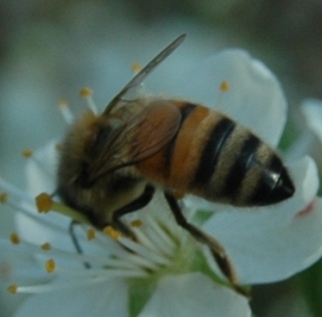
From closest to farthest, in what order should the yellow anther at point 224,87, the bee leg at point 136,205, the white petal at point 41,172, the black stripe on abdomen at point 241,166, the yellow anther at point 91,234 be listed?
the black stripe on abdomen at point 241,166
the bee leg at point 136,205
the yellow anther at point 91,234
the yellow anther at point 224,87
the white petal at point 41,172

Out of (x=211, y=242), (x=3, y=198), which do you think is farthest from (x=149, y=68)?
(x=3, y=198)

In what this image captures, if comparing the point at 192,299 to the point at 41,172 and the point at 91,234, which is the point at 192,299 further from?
the point at 41,172

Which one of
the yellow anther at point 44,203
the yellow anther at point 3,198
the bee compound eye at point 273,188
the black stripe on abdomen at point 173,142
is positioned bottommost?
the bee compound eye at point 273,188

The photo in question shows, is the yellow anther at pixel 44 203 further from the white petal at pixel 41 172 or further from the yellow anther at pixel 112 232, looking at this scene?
the white petal at pixel 41 172

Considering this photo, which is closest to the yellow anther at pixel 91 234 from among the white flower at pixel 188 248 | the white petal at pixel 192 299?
the white flower at pixel 188 248

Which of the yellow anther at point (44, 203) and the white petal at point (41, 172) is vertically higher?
the yellow anther at point (44, 203)

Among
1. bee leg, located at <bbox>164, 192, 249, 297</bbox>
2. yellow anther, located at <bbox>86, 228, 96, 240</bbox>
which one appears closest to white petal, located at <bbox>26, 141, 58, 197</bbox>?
yellow anther, located at <bbox>86, 228, 96, 240</bbox>

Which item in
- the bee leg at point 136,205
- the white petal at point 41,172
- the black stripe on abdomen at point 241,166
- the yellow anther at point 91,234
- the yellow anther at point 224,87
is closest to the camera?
the black stripe on abdomen at point 241,166
